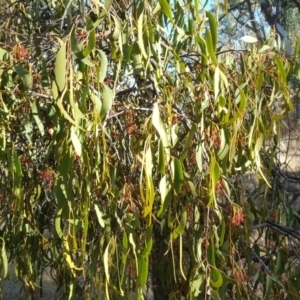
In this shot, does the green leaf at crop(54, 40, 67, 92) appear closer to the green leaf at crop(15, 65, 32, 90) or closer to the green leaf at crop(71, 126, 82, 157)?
the green leaf at crop(71, 126, 82, 157)

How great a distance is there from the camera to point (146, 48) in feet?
4.68

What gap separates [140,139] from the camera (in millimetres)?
1473

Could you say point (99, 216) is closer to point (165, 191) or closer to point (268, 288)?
point (165, 191)

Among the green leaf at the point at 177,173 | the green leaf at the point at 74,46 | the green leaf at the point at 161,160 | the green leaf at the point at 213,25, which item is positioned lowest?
the green leaf at the point at 177,173

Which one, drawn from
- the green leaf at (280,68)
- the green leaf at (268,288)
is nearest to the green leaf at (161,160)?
the green leaf at (280,68)

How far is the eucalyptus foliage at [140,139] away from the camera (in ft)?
4.37

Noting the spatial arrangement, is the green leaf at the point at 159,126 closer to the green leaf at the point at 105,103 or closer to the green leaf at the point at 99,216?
the green leaf at the point at 105,103

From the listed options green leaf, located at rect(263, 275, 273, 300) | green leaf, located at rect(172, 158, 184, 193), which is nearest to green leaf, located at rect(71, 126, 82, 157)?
green leaf, located at rect(172, 158, 184, 193)

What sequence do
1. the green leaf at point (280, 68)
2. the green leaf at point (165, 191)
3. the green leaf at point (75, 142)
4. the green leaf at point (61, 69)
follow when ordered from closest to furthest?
the green leaf at point (61, 69)
the green leaf at point (75, 142)
the green leaf at point (165, 191)
the green leaf at point (280, 68)

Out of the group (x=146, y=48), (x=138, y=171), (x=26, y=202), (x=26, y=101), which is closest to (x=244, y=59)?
(x=146, y=48)

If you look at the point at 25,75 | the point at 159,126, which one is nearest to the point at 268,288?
the point at 159,126

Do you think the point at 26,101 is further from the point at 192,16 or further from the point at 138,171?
the point at 192,16

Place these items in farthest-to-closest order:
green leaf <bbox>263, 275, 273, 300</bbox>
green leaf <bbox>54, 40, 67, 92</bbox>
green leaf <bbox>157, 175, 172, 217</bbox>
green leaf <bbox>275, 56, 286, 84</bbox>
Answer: green leaf <bbox>263, 275, 273, 300</bbox> < green leaf <bbox>275, 56, 286, 84</bbox> < green leaf <bbox>157, 175, 172, 217</bbox> < green leaf <bbox>54, 40, 67, 92</bbox>

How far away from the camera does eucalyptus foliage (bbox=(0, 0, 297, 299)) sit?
1.33 metres
